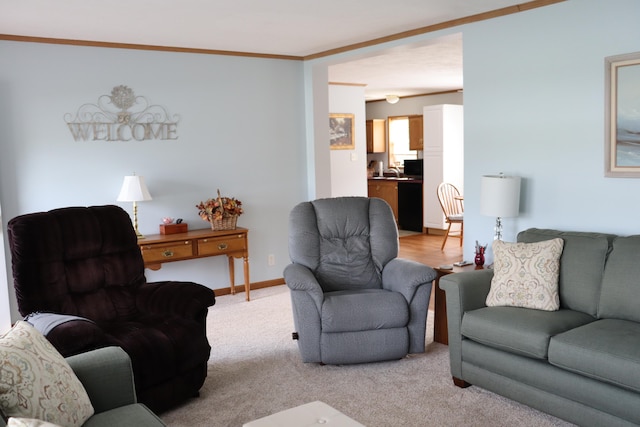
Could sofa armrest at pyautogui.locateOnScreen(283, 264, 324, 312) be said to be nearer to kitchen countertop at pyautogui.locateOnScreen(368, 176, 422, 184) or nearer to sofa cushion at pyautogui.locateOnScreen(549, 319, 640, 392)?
sofa cushion at pyautogui.locateOnScreen(549, 319, 640, 392)

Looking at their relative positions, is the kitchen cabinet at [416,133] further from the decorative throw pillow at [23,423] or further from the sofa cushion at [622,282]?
the decorative throw pillow at [23,423]

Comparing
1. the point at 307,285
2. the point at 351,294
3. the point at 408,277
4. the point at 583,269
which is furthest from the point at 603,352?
the point at 307,285

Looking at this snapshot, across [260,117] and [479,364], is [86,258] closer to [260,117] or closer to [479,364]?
[479,364]

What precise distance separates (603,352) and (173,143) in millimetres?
4101

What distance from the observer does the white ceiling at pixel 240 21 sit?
3.96 metres

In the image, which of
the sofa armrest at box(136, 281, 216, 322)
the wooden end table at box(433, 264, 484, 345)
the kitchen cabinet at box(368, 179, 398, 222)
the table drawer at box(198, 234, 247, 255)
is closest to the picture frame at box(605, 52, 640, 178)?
the wooden end table at box(433, 264, 484, 345)

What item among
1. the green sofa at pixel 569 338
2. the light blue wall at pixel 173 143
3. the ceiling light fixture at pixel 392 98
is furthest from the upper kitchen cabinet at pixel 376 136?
the green sofa at pixel 569 338

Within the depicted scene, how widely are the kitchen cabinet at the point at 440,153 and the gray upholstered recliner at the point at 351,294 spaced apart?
17.0ft

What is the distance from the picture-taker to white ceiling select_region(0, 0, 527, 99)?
3957 millimetres

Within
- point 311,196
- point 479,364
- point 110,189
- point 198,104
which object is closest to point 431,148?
point 311,196

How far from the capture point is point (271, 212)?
6.24 m

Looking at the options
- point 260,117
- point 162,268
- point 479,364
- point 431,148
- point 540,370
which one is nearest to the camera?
point 540,370

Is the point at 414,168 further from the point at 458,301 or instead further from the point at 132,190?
the point at 458,301

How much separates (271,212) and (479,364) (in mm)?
3308
